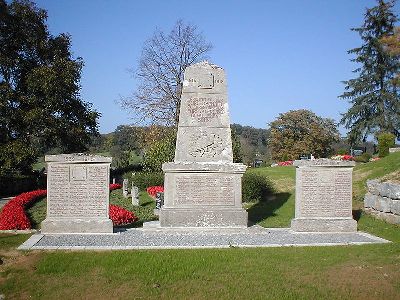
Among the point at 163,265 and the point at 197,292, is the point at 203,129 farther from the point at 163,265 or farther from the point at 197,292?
the point at 197,292

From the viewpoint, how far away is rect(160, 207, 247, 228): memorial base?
400 inches

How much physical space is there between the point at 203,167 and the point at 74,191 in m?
3.32

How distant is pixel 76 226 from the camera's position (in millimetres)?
9766

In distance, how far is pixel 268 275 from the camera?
6.45m

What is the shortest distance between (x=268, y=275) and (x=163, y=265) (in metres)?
1.85

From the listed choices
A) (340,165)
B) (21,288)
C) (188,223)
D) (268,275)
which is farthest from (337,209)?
(21,288)

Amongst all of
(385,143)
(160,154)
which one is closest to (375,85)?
(385,143)

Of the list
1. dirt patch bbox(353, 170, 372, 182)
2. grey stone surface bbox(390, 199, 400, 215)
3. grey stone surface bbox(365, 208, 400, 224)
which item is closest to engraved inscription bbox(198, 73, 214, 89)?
grey stone surface bbox(390, 199, 400, 215)

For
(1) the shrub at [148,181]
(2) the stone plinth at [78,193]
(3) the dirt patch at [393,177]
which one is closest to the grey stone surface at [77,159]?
(2) the stone plinth at [78,193]

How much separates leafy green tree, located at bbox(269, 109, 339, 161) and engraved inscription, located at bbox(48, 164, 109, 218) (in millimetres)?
44190

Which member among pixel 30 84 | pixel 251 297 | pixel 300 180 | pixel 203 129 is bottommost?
pixel 251 297

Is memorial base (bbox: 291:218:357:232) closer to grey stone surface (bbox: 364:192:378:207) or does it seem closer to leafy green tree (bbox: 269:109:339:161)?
grey stone surface (bbox: 364:192:378:207)

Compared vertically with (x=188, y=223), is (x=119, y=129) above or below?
above

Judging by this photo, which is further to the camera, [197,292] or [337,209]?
[337,209]
